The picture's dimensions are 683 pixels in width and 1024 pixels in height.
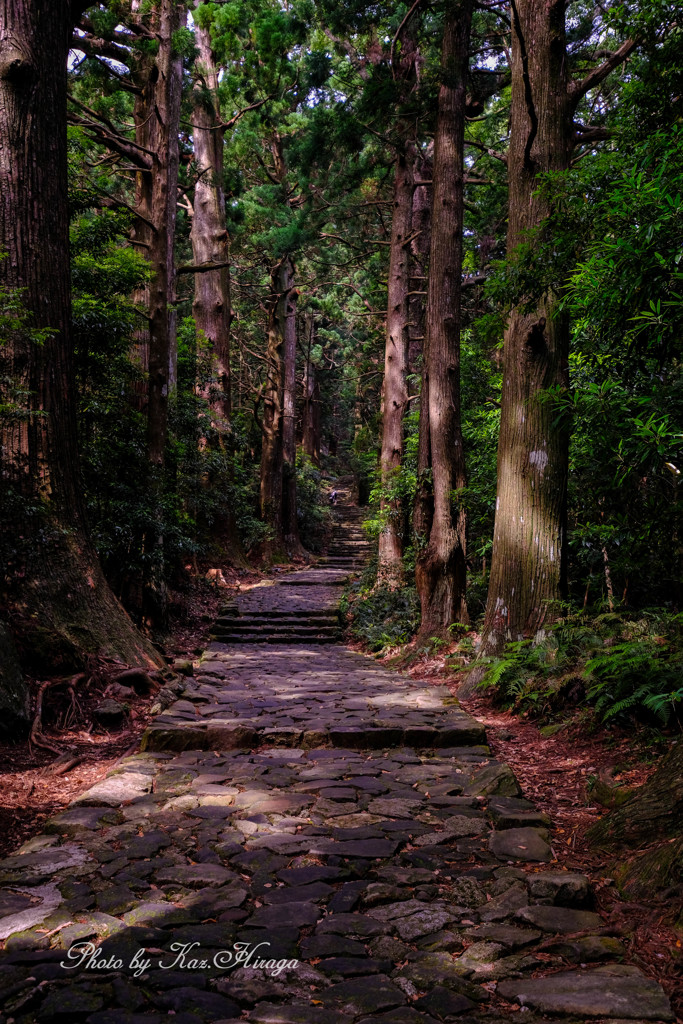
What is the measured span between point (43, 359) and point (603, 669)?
17.5ft

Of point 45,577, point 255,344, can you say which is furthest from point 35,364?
point 255,344

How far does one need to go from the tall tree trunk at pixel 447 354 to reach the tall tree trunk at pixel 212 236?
282 inches

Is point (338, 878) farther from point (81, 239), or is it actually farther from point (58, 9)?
point (81, 239)

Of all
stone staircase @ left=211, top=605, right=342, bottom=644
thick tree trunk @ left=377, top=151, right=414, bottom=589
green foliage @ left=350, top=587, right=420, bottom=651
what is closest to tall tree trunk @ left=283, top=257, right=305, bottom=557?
thick tree trunk @ left=377, top=151, right=414, bottom=589

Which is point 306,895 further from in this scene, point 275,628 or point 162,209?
point 162,209

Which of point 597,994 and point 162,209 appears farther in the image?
point 162,209

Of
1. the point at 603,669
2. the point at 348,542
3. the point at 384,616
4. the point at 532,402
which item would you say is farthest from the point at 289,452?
the point at 603,669

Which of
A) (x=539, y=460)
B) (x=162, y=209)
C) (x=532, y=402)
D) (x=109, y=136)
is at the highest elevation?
(x=109, y=136)

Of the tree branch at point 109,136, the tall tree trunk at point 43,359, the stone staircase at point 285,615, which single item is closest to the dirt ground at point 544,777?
the tall tree trunk at point 43,359

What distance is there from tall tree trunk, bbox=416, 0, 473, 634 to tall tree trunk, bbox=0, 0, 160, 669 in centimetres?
390

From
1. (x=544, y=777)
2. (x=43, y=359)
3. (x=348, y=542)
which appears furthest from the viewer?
(x=348, y=542)

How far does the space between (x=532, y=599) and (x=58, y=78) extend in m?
6.53

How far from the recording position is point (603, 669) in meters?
4.85

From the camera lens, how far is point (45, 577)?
579 centimetres
